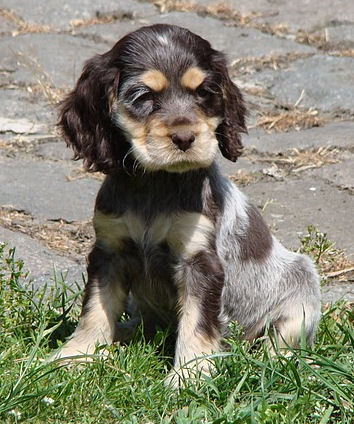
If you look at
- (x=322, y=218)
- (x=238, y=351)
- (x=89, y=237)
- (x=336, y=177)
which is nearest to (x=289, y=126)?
(x=336, y=177)

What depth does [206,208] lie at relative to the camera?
4426 mm

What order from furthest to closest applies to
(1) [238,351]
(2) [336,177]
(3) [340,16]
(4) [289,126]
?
(3) [340,16] < (4) [289,126] < (2) [336,177] < (1) [238,351]

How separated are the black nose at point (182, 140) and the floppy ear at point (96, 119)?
424 millimetres

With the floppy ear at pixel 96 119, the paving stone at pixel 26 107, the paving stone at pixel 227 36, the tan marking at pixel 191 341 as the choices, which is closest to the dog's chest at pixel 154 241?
the tan marking at pixel 191 341

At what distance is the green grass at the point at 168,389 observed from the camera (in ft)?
11.8

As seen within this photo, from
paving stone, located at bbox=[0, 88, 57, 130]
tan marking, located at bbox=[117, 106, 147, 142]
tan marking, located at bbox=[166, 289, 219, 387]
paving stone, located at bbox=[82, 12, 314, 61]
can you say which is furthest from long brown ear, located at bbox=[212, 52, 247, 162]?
paving stone, located at bbox=[82, 12, 314, 61]

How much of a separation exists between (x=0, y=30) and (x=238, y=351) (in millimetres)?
5919

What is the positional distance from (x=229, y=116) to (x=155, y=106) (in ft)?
1.42

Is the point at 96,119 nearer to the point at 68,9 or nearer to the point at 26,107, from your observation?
the point at 26,107

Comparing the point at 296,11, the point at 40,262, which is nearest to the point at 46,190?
the point at 40,262

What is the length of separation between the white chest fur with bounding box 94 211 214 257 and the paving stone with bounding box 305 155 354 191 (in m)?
2.30

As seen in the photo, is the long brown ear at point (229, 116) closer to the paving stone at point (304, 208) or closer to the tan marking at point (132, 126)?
the tan marking at point (132, 126)

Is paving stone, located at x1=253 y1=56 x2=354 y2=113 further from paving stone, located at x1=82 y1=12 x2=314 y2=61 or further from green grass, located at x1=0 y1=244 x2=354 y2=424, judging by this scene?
green grass, located at x1=0 y1=244 x2=354 y2=424

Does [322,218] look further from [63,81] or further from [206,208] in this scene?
[63,81]
